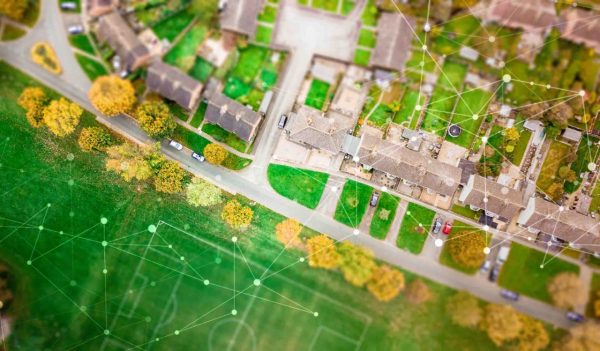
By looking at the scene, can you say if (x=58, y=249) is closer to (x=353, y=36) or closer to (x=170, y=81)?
(x=170, y=81)

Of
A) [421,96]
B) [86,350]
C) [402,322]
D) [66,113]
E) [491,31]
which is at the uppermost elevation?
[491,31]

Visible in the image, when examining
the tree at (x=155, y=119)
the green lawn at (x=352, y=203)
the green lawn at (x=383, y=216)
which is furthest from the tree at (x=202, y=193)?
the green lawn at (x=383, y=216)

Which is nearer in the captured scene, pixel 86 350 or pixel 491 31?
pixel 86 350

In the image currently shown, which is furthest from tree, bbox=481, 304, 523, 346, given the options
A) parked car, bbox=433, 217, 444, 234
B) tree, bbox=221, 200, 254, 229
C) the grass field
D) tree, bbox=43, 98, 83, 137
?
tree, bbox=43, 98, 83, 137

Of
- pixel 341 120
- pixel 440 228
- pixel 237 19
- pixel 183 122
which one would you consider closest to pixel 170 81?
pixel 183 122

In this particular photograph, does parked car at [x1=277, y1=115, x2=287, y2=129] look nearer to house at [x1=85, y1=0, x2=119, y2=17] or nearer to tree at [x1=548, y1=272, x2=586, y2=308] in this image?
house at [x1=85, y1=0, x2=119, y2=17]

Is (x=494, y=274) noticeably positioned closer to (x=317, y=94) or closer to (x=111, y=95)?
(x=317, y=94)

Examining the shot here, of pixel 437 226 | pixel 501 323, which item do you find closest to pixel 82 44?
pixel 437 226

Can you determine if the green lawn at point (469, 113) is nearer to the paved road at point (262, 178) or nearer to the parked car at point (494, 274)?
the parked car at point (494, 274)
